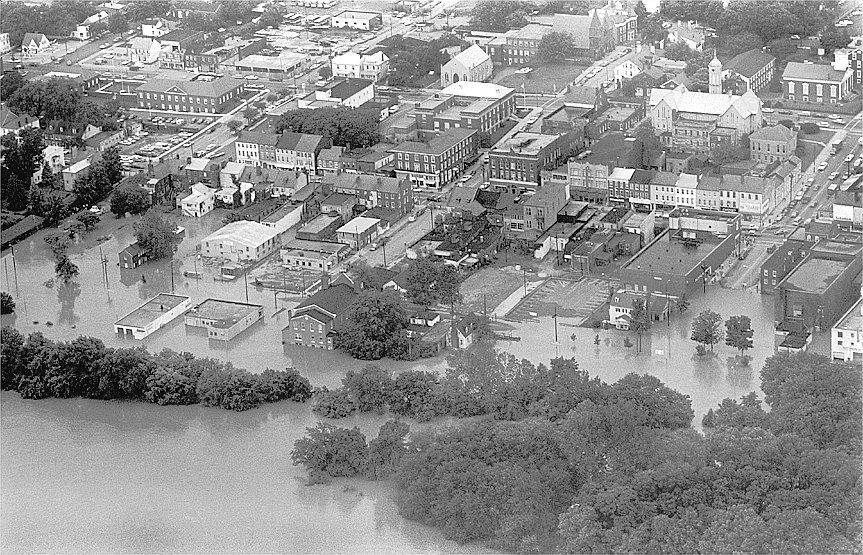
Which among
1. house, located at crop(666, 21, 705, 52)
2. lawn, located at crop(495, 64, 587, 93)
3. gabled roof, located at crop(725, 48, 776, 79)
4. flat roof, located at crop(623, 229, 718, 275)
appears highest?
gabled roof, located at crop(725, 48, 776, 79)

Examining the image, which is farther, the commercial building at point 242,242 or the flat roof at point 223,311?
the commercial building at point 242,242

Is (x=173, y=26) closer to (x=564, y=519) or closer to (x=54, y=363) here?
(x=54, y=363)

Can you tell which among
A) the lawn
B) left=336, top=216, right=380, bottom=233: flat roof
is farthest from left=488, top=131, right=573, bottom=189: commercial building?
the lawn

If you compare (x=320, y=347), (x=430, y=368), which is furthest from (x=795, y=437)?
(x=320, y=347)

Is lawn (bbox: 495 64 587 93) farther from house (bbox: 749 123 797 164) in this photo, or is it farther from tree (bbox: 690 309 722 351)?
tree (bbox: 690 309 722 351)

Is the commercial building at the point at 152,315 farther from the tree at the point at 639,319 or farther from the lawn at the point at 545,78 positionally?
the lawn at the point at 545,78

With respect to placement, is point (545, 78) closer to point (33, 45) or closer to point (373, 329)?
point (33, 45)

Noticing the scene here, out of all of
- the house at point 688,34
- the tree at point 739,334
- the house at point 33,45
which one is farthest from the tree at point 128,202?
the house at point 688,34

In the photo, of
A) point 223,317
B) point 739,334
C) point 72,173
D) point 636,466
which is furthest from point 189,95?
point 636,466
